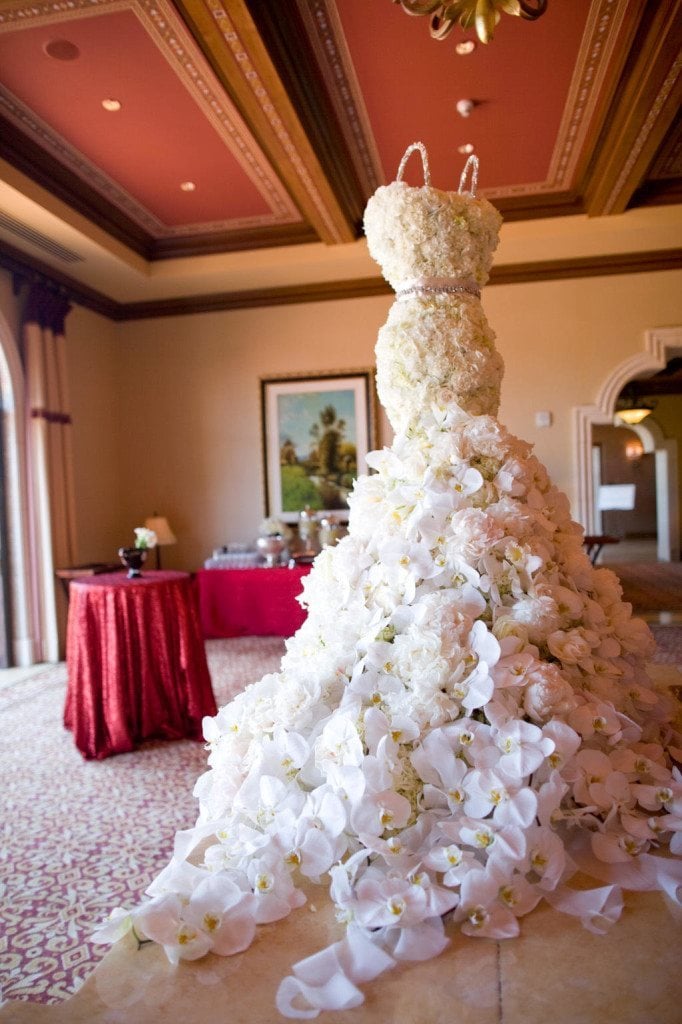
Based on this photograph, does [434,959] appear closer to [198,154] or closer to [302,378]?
[198,154]

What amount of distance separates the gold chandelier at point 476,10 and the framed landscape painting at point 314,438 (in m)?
4.20

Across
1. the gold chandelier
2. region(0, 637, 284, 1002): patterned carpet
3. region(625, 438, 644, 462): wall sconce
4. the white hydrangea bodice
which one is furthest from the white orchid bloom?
region(625, 438, 644, 462): wall sconce

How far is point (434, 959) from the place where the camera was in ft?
3.69

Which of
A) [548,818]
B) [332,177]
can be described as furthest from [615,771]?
[332,177]

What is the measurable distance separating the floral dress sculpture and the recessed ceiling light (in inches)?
108

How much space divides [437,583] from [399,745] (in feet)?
1.31

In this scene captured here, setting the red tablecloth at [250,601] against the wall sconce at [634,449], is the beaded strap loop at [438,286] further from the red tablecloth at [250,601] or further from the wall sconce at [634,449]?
the wall sconce at [634,449]

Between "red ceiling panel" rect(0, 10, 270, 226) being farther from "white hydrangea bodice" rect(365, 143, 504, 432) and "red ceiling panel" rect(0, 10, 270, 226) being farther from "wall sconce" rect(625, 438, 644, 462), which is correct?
"wall sconce" rect(625, 438, 644, 462)

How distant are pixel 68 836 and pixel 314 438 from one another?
15.9 feet

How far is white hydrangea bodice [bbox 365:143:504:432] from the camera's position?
1.81 metres

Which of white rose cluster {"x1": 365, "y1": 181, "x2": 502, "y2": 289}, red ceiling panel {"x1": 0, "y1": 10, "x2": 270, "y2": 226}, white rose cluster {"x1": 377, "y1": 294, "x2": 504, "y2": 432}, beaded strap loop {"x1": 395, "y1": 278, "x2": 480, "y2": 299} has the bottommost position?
white rose cluster {"x1": 377, "y1": 294, "x2": 504, "y2": 432}

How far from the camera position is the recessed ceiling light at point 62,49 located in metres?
3.39

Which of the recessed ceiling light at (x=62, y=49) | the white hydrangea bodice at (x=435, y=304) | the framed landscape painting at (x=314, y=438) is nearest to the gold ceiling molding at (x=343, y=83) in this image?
the recessed ceiling light at (x=62, y=49)

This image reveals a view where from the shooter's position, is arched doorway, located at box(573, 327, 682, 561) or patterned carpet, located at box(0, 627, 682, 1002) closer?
patterned carpet, located at box(0, 627, 682, 1002)
